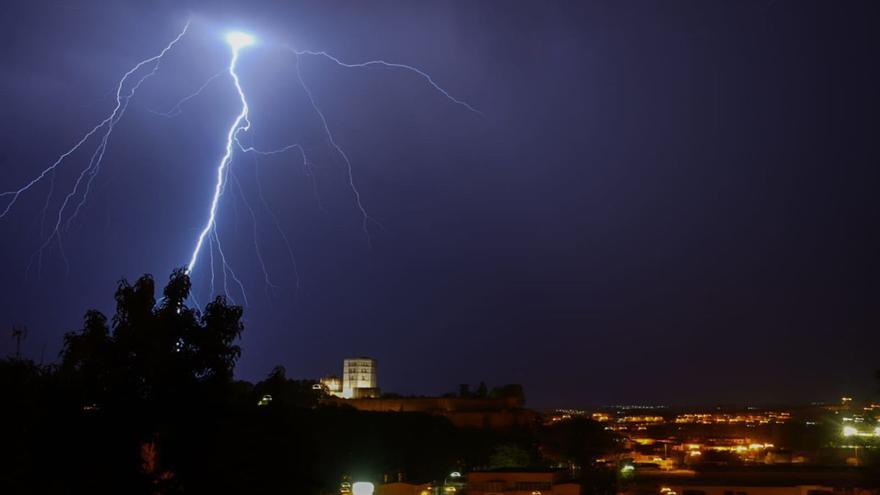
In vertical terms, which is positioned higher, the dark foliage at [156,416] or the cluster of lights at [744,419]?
the cluster of lights at [744,419]

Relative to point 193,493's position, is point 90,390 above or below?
above

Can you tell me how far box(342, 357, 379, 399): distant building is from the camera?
89438 millimetres

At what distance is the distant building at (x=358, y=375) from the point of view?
89.4 m

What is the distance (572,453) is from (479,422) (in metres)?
22.8

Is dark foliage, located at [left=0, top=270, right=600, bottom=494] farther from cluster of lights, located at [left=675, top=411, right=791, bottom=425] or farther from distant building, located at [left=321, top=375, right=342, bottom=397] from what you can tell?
cluster of lights, located at [left=675, top=411, right=791, bottom=425]

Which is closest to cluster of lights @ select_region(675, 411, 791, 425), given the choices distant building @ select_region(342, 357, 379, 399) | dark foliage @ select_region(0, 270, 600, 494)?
distant building @ select_region(342, 357, 379, 399)

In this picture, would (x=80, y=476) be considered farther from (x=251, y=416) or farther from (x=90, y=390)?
(x=251, y=416)

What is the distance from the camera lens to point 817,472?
24297 millimetres

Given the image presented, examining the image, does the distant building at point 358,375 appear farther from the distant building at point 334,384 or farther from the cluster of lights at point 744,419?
the cluster of lights at point 744,419

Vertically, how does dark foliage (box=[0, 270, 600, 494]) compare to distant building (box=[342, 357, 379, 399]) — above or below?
below

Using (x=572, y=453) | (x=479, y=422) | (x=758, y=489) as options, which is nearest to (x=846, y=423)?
(x=572, y=453)

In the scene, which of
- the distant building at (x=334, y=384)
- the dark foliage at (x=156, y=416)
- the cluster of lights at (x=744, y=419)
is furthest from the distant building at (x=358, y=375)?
the dark foliage at (x=156, y=416)

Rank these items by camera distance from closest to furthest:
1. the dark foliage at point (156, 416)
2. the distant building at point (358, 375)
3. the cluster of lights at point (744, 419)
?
the dark foliage at point (156, 416) < the distant building at point (358, 375) < the cluster of lights at point (744, 419)

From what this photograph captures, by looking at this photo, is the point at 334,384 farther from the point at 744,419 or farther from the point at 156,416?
the point at 156,416
